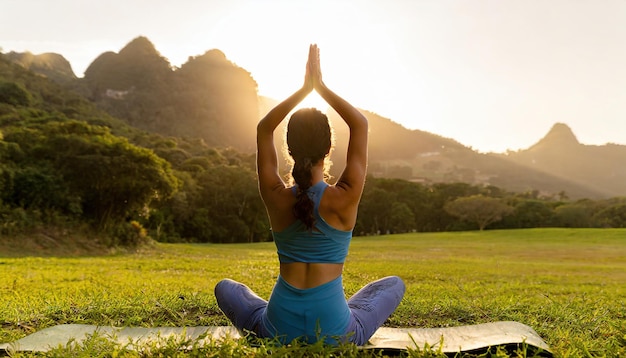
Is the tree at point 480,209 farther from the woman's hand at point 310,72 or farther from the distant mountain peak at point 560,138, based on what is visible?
the distant mountain peak at point 560,138

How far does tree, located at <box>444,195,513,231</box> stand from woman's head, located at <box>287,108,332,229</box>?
46980 mm

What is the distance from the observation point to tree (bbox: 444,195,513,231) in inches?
1852

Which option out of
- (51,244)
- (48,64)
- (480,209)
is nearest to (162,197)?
(51,244)

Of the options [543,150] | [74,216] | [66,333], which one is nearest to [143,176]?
[74,216]

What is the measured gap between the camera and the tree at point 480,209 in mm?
47031

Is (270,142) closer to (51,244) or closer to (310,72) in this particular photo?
(310,72)

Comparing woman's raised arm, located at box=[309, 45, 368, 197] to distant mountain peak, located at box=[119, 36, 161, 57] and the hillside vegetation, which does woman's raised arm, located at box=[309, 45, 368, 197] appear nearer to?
the hillside vegetation

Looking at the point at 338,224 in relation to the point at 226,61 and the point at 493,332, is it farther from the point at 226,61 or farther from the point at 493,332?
the point at 226,61

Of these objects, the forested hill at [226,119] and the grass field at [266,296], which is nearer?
the grass field at [266,296]

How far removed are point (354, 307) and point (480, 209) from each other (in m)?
46.7

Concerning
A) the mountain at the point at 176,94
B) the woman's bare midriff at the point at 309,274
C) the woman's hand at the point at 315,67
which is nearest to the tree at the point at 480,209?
the woman's hand at the point at 315,67

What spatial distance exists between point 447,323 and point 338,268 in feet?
6.93

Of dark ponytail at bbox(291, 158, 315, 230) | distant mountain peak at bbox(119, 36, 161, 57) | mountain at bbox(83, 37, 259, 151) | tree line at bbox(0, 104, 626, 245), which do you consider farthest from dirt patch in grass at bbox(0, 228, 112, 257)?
distant mountain peak at bbox(119, 36, 161, 57)

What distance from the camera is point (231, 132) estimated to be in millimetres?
105688
